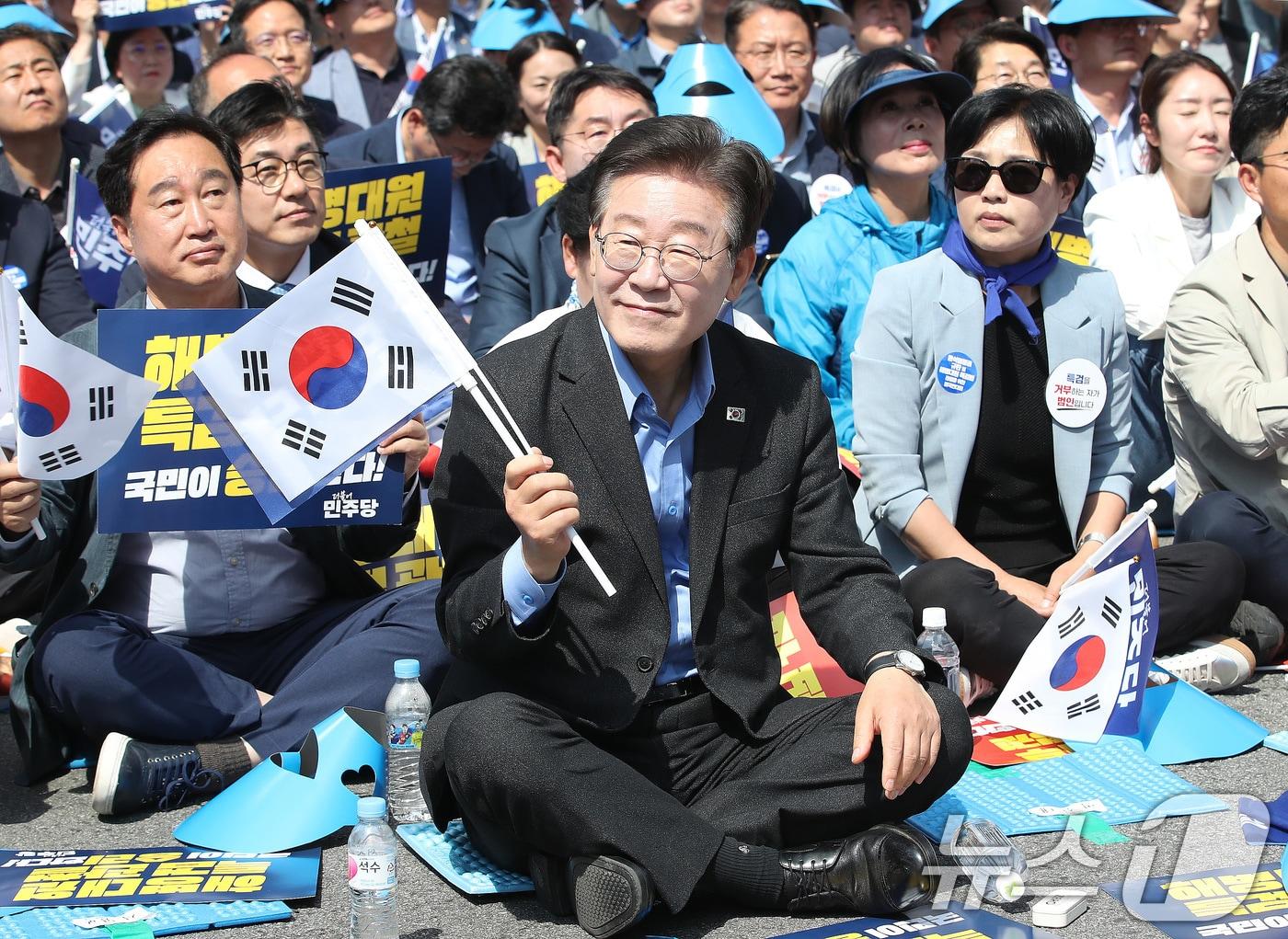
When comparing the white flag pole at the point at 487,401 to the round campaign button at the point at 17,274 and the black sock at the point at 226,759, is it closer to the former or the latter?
the black sock at the point at 226,759

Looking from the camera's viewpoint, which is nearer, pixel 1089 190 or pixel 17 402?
pixel 17 402

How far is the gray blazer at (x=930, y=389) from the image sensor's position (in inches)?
203

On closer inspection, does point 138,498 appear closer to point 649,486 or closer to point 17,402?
point 17,402

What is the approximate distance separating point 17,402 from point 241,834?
116cm

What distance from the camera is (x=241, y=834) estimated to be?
3922mm

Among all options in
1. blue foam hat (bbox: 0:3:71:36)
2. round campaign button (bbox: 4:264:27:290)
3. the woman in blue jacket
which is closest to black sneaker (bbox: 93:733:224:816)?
the woman in blue jacket

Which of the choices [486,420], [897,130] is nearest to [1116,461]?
[897,130]

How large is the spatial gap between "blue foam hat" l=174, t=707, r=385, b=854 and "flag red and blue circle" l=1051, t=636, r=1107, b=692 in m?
1.87

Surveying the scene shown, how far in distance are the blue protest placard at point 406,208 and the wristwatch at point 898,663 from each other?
3.21 m

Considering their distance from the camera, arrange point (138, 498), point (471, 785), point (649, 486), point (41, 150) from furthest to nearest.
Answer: point (41, 150), point (138, 498), point (649, 486), point (471, 785)

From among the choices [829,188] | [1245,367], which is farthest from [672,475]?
[829,188]

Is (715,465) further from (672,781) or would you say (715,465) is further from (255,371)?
(255,371)

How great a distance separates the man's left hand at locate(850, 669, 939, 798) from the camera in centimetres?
347

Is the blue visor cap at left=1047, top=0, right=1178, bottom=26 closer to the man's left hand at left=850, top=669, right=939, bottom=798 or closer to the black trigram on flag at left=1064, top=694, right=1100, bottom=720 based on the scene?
the black trigram on flag at left=1064, top=694, right=1100, bottom=720
